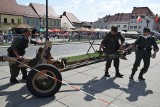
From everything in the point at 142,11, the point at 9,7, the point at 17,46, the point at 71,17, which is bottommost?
the point at 17,46

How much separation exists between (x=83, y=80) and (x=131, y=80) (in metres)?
1.63

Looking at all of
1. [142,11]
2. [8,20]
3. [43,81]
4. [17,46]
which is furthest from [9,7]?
[142,11]

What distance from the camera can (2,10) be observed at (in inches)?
1756

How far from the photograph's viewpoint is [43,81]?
436cm

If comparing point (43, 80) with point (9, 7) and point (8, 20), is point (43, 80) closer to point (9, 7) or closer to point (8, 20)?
point (8, 20)

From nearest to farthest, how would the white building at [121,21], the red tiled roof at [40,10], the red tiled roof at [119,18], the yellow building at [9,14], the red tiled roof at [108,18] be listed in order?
the yellow building at [9,14] → the red tiled roof at [40,10] → the white building at [121,21] → the red tiled roof at [119,18] → the red tiled roof at [108,18]

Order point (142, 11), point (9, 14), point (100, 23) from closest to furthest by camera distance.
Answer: point (9, 14)
point (142, 11)
point (100, 23)

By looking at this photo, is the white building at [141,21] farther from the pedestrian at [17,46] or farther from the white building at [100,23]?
the pedestrian at [17,46]

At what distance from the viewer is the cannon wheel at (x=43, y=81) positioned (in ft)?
13.7

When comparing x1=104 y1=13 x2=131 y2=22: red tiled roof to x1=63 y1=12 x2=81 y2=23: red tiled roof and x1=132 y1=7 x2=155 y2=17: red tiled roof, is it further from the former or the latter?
x1=63 y1=12 x2=81 y2=23: red tiled roof

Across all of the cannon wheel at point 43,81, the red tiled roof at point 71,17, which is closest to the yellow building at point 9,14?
the red tiled roof at point 71,17

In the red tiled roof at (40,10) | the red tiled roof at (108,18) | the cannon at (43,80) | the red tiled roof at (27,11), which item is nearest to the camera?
the cannon at (43,80)

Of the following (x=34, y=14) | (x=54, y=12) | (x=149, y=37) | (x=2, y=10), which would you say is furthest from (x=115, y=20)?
(x=149, y=37)

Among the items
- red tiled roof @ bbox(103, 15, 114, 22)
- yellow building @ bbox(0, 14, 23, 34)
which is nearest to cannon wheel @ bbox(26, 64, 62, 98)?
yellow building @ bbox(0, 14, 23, 34)
